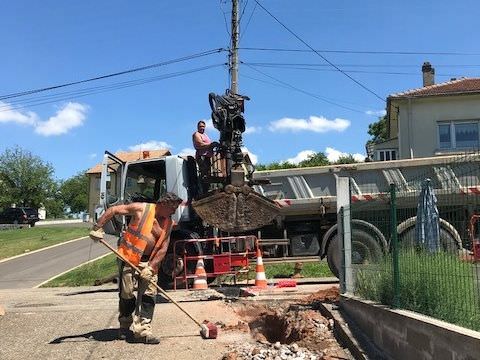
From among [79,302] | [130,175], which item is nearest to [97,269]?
[130,175]

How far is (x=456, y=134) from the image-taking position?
26.0 meters

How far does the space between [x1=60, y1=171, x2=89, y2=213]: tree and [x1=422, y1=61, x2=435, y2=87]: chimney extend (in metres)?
87.6

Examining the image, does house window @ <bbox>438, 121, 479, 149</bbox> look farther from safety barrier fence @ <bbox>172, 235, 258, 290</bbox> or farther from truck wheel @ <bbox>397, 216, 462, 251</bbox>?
truck wheel @ <bbox>397, 216, 462, 251</bbox>

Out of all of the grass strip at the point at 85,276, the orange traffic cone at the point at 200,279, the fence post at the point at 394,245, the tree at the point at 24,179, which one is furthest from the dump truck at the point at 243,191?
the tree at the point at 24,179

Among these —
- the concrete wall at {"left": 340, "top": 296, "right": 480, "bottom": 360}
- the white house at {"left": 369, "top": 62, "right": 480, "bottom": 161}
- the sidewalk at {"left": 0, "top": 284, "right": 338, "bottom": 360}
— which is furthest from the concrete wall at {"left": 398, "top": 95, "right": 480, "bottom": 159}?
the concrete wall at {"left": 340, "top": 296, "right": 480, "bottom": 360}

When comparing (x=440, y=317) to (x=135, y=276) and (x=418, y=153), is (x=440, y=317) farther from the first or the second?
(x=418, y=153)

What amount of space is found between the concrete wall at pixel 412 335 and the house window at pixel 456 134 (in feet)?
67.7

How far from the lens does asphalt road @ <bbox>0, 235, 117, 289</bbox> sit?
1842cm

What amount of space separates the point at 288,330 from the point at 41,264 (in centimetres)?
1690

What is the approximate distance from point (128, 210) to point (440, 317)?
3.92 m

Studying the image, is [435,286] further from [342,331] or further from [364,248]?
[364,248]

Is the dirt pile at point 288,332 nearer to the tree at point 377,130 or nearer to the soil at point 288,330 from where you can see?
the soil at point 288,330

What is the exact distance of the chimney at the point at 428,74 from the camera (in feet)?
103

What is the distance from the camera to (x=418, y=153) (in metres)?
25.8
